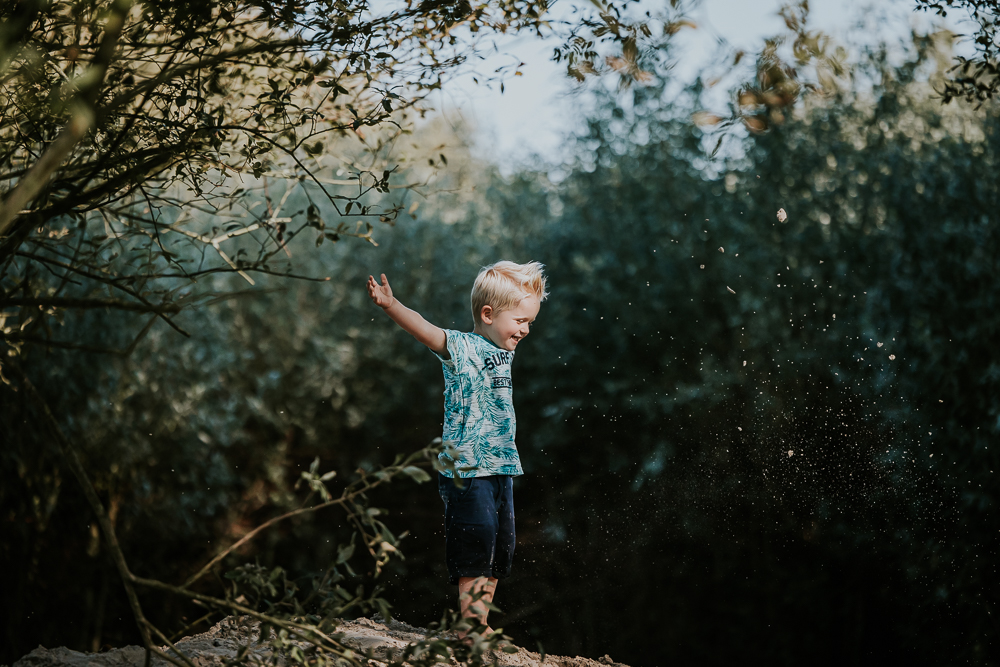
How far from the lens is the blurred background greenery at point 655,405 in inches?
209

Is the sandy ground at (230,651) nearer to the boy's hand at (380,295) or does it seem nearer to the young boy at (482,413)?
the young boy at (482,413)

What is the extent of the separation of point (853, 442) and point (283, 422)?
17.7ft

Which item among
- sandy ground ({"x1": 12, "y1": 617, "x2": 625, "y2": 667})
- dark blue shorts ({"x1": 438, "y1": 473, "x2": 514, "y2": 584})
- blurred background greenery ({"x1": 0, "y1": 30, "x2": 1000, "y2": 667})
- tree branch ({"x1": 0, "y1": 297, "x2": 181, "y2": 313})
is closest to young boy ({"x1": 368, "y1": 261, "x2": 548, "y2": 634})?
dark blue shorts ({"x1": 438, "y1": 473, "x2": 514, "y2": 584})

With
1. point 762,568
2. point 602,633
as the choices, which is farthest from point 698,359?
point 602,633

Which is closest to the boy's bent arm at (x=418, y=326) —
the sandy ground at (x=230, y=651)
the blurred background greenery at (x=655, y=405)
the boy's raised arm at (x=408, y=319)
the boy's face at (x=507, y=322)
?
the boy's raised arm at (x=408, y=319)

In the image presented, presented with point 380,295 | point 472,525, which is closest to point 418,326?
point 380,295

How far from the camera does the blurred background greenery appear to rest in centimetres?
530

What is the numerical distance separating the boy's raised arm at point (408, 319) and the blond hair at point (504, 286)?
0.23 metres

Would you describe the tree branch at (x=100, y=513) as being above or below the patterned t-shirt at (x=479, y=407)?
below

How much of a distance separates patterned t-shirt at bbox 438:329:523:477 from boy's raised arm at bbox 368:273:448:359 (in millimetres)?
46

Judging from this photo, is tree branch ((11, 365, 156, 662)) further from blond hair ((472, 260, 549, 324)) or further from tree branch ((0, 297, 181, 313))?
blond hair ((472, 260, 549, 324))

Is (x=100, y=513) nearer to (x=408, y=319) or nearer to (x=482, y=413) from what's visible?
(x=408, y=319)

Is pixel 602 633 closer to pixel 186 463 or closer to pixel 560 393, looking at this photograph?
pixel 560 393

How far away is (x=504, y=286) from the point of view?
11.3 feet
